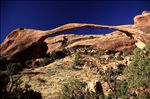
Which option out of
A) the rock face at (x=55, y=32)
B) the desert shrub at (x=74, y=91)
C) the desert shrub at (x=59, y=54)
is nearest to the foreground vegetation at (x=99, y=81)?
the desert shrub at (x=74, y=91)

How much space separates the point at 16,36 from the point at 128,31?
12154 mm

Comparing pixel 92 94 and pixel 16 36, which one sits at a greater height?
pixel 16 36

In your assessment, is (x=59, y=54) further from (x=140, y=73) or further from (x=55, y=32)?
(x=140, y=73)

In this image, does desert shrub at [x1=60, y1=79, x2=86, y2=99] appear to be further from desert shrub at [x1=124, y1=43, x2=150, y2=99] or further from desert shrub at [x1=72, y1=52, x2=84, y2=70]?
desert shrub at [x1=72, y1=52, x2=84, y2=70]

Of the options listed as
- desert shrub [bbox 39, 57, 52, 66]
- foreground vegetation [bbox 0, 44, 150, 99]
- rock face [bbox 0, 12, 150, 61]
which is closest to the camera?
foreground vegetation [bbox 0, 44, 150, 99]

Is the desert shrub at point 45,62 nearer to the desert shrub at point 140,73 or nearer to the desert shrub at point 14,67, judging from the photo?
the desert shrub at point 14,67

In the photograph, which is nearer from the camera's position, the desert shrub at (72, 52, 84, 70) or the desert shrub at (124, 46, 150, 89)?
the desert shrub at (124, 46, 150, 89)

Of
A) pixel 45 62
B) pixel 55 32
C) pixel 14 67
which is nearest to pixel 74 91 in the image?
pixel 55 32

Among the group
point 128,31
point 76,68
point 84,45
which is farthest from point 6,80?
point 84,45

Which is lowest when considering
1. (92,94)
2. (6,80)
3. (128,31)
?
(92,94)

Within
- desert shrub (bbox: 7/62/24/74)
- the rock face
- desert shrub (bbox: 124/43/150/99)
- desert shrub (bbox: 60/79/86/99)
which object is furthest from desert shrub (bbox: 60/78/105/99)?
desert shrub (bbox: 7/62/24/74)

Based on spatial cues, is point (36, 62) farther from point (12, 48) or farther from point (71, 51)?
point (12, 48)

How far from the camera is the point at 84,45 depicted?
57.4 metres

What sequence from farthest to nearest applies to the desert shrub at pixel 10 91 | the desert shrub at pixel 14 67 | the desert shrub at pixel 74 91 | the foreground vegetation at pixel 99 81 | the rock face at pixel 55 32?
the desert shrub at pixel 14 67 < the rock face at pixel 55 32 < the desert shrub at pixel 74 91 < the desert shrub at pixel 10 91 < the foreground vegetation at pixel 99 81
